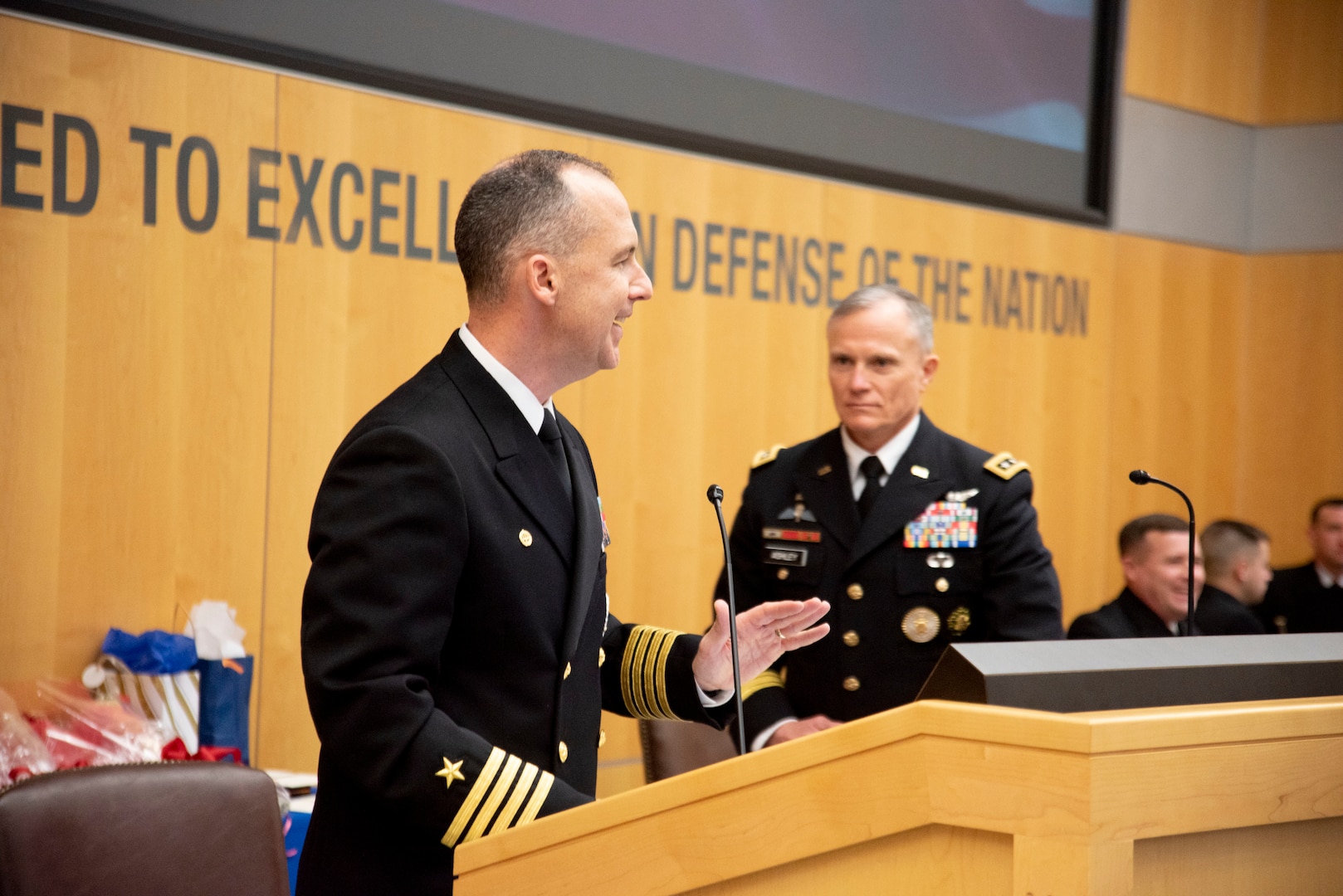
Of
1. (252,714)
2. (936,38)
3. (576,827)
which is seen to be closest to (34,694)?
(252,714)

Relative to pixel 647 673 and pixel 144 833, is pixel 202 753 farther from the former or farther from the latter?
pixel 647 673

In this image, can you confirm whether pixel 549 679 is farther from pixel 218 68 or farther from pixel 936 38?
pixel 936 38

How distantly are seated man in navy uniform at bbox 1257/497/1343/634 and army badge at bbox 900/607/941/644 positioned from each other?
286cm

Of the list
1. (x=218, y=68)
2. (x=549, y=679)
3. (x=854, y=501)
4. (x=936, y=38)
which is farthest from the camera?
(x=936, y=38)

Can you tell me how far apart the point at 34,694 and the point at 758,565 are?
1.55 metres

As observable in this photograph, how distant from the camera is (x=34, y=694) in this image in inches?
114

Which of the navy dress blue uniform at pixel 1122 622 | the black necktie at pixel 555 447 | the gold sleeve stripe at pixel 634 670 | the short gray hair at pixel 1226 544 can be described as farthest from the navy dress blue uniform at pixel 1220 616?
the black necktie at pixel 555 447

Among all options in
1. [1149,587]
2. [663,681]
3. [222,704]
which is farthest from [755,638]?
[1149,587]

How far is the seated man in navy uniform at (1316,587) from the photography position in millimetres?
5039

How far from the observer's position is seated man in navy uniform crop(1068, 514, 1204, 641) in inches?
146

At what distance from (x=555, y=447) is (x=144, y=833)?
32.3 inches

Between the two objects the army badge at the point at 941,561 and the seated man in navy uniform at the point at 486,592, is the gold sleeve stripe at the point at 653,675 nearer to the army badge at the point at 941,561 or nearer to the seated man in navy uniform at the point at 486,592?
the seated man in navy uniform at the point at 486,592

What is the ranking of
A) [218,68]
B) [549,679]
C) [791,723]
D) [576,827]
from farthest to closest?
[218,68] < [791,723] < [549,679] < [576,827]

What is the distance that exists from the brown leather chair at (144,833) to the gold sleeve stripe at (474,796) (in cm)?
75
